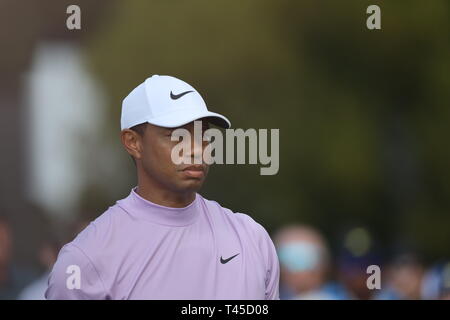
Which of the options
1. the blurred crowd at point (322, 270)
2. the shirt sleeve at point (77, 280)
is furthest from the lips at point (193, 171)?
the blurred crowd at point (322, 270)

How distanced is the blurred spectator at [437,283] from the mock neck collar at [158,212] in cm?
169

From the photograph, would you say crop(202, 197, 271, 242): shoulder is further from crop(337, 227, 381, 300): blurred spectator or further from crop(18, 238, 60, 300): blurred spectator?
crop(337, 227, 381, 300): blurred spectator

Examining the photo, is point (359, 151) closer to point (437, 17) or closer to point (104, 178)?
point (437, 17)

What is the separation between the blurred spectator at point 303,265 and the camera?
2.86 metres

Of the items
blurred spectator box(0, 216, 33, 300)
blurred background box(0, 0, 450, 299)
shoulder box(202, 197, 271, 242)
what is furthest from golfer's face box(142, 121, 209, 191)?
blurred spectator box(0, 216, 33, 300)

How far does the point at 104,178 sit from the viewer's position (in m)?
2.87

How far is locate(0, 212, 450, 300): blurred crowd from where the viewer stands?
2914 mm

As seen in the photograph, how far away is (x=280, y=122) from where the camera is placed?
3.24m

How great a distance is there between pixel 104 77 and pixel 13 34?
387 millimetres

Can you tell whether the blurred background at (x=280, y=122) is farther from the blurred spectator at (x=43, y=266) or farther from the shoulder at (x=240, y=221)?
the shoulder at (x=240, y=221)

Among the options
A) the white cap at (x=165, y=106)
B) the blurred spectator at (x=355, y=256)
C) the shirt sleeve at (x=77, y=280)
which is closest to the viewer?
the shirt sleeve at (x=77, y=280)

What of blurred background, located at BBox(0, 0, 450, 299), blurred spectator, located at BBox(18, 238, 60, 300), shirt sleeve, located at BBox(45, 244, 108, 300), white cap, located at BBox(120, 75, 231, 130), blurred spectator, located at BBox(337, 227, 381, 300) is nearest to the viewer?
shirt sleeve, located at BBox(45, 244, 108, 300)

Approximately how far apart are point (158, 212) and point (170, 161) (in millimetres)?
144

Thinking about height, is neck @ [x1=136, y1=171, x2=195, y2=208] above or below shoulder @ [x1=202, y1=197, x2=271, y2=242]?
above
